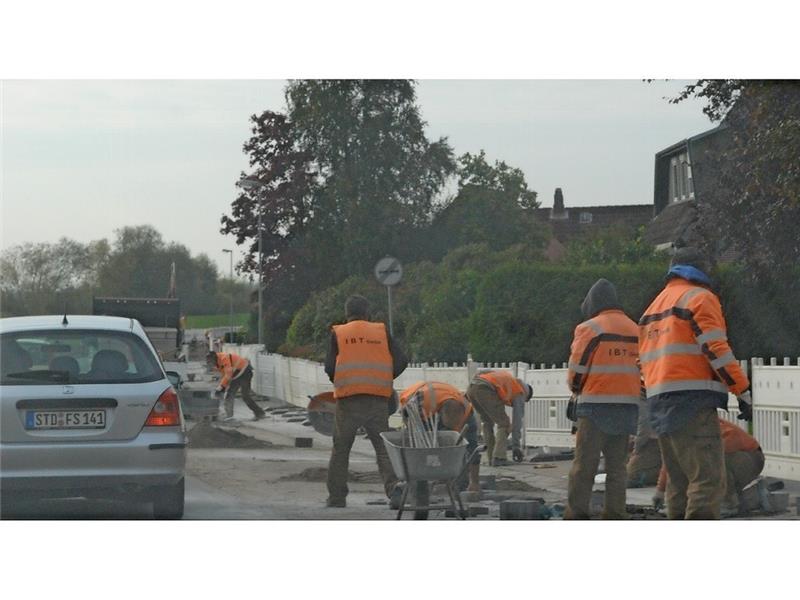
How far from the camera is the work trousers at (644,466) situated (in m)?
13.6

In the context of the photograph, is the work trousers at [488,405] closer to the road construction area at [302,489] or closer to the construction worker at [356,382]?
the road construction area at [302,489]

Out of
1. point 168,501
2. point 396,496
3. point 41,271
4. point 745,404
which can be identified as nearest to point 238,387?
point 41,271

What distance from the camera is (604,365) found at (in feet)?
32.6

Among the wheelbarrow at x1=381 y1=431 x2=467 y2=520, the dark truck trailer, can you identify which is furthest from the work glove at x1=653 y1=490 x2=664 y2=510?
the dark truck trailer

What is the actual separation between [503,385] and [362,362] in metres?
4.87

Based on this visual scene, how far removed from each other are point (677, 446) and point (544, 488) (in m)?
5.38

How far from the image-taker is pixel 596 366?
32.6ft

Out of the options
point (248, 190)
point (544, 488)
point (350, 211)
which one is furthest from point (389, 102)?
point (544, 488)

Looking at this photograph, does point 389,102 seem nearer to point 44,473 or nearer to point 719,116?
point 719,116

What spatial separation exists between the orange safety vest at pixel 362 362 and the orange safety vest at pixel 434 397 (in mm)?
470

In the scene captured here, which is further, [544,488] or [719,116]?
[719,116]

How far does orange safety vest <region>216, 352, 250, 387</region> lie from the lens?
85.7 feet

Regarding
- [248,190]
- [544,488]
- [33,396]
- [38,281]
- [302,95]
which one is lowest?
[544,488]

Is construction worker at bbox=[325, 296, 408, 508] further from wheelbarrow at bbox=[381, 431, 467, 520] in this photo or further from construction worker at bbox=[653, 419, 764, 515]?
construction worker at bbox=[653, 419, 764, 515]
